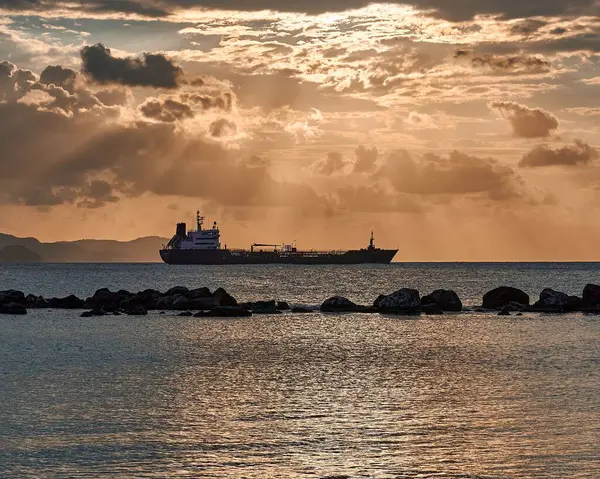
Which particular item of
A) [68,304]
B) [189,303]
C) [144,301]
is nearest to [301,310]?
[189,303]

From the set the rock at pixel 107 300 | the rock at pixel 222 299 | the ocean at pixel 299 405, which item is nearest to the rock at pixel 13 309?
the rock at pixel 107 300

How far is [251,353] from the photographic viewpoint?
159 feet

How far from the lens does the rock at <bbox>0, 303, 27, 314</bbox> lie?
79.9 meters

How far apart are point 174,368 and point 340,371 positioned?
25.9 feet

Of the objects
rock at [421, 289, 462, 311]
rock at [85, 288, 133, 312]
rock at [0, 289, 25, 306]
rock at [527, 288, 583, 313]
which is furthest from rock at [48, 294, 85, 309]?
rock at [527, 288, 583, 313]

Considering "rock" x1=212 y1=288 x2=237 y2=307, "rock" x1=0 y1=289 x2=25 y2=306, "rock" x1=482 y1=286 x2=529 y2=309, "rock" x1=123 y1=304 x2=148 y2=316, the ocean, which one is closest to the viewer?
the ocean

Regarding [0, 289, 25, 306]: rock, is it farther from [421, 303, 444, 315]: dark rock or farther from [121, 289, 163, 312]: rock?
[421, 303, 444, 315]: dark rock

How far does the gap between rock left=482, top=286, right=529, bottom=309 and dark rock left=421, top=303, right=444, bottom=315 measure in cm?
A: 729

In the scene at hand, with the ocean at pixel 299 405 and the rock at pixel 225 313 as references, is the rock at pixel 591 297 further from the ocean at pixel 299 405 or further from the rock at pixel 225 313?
the rock at pixel 225 313

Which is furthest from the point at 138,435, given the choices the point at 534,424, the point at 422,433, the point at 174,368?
the point at 174,368

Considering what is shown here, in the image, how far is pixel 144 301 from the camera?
85.2 meters

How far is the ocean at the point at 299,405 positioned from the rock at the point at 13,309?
2098 centimetres

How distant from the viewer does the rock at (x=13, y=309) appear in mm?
79894

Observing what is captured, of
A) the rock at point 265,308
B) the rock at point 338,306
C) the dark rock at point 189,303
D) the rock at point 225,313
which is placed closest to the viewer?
the rock at point 225,313
